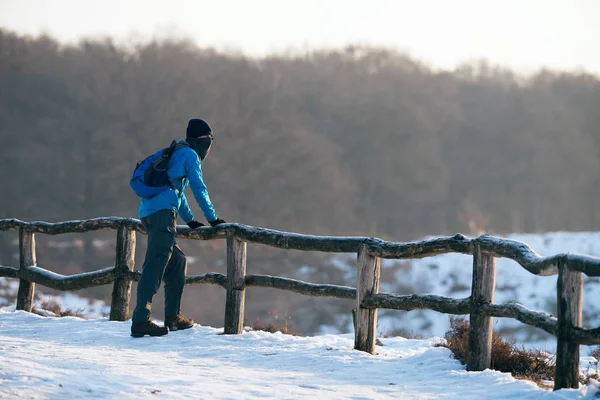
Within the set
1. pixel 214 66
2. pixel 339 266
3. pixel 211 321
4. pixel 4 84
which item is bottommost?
pixel 211 321

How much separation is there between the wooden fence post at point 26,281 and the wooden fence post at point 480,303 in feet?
20.5

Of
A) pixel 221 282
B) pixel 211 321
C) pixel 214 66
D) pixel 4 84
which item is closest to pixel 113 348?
pixel 221 282

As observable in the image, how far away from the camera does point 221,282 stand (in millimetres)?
8438

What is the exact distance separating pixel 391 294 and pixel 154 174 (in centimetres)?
238

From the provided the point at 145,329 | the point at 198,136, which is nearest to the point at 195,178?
the point at 198,136

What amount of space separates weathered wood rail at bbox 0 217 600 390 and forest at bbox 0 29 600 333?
18.6 meters

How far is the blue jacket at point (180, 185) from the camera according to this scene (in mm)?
7605

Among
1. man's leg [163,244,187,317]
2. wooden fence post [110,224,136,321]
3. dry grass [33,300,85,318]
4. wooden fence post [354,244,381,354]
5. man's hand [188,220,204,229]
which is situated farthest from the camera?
dry grass [33,300,85,318]

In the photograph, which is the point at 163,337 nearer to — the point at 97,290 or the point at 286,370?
the point at 286,370

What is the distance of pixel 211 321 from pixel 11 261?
8.69 meters

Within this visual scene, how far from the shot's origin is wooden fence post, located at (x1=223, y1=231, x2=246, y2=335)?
8.24 meters

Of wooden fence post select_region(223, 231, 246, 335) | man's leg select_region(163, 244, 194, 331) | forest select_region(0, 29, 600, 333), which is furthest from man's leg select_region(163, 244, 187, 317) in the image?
forest select_region(0, 29, 600, 333)

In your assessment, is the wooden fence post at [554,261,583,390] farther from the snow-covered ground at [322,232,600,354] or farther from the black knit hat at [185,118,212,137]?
the snow-covered ground at [322,232,600,354]

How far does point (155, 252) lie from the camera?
7.80m
